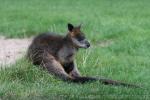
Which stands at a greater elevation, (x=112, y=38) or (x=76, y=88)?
(x=76, y=88)

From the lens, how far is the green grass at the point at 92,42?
9.83 meters

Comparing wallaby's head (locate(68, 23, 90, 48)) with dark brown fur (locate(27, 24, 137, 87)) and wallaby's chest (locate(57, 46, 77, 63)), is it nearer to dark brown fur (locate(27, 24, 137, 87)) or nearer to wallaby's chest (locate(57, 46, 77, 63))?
dark brown fur (locate(27, 24, 137, 87))

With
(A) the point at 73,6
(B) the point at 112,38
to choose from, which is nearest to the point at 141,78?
(B) the point at 112,38

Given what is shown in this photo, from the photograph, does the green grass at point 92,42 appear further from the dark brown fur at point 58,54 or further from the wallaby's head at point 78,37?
the wallaby's head at point 78,37

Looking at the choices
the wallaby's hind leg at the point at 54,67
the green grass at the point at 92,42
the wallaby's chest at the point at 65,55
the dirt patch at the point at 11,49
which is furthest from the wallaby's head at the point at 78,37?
the dirt patch at the point at 11,49

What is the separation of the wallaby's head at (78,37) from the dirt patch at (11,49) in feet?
4.44

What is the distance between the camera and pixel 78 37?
11633 millimetres

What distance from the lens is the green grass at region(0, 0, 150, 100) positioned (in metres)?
9.83

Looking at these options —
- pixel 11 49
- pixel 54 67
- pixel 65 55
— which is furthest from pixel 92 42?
pixel 54 67

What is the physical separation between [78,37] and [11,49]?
11.1ft

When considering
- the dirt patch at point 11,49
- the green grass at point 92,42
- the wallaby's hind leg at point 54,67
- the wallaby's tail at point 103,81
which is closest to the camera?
the green grass at point 92,42

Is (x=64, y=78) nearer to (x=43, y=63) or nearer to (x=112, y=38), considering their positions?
(x=43, y=63)

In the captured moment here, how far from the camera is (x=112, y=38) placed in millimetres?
16156

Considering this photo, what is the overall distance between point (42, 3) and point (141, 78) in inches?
464
